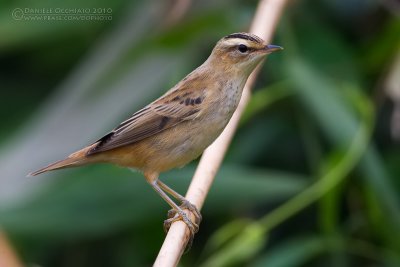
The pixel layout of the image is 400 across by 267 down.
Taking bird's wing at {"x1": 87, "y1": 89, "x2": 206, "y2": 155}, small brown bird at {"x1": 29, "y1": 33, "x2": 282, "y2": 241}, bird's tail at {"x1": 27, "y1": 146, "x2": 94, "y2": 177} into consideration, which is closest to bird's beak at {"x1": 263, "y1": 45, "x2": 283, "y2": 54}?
small brown bird at {"x1": 29, "y1": 33, "x2": 282, "y2": 241}

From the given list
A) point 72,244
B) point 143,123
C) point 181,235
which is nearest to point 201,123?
point 143,123

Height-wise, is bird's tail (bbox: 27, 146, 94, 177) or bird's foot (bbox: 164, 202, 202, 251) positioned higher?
bird's tail (bbox: 27, 146, 94, 177)

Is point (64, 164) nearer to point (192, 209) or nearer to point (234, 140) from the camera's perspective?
point (192, 209)

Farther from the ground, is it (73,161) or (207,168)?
(73,161)

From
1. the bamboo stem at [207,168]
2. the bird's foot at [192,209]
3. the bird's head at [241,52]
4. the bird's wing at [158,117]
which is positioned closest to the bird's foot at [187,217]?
the bird's foot at [192,209]

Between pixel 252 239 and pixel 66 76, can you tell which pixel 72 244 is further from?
pixel 252 239

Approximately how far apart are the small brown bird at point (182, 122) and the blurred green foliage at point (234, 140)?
2.06 ft

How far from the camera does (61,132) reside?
554cm

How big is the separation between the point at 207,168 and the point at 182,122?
2.47 feet

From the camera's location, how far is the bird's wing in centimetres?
430

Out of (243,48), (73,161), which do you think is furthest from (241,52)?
(73,161)

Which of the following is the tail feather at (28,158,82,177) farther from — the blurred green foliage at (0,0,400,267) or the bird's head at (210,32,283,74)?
the bird's head at (210,32,283,74)

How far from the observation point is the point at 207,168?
365 cm

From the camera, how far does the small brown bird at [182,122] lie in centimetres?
419
